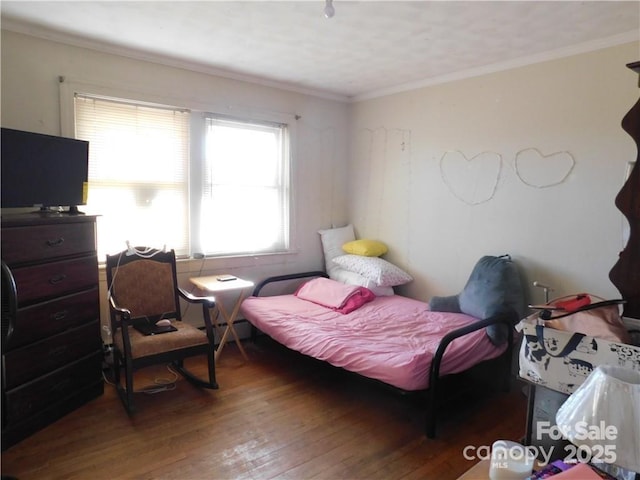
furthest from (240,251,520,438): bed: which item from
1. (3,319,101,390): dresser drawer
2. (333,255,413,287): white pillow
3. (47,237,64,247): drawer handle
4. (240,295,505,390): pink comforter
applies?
(47,237,64,247): drawer handle

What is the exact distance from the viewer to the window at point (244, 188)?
12.6 ft

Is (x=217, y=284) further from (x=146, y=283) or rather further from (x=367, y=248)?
(x=367, y=248)

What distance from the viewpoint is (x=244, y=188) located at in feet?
13.3

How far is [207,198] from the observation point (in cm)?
A: 383

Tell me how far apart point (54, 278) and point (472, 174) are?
3.29 metres

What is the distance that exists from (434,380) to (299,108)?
3028 millimetres

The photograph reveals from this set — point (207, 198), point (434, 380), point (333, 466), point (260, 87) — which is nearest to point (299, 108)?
point (260, 87)

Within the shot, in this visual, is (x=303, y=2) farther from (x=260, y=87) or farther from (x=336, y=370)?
(x=336, y=370)

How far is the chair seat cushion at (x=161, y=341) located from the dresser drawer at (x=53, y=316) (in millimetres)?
298

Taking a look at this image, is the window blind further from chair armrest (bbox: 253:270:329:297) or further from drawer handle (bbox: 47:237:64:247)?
chair armrest (bbox: 253:270:329:297)

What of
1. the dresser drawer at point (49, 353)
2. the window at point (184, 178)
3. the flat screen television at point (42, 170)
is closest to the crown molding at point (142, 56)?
the window at point (184, 178)

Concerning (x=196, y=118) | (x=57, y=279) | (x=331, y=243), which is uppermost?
(x=196, y=118)

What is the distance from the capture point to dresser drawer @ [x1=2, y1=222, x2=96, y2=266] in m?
2.30

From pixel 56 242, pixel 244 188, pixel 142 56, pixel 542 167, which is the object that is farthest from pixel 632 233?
pixel 142 56
